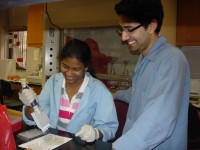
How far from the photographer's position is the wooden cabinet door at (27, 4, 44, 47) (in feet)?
14.3

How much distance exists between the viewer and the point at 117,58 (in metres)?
2.19

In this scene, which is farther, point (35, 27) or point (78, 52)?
point (35, 27)

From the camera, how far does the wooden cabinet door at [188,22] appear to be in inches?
107

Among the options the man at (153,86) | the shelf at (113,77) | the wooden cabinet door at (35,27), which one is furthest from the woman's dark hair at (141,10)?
the wooden cabinet door at (35,27)

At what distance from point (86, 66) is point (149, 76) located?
0.48 meters

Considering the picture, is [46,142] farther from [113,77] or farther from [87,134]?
[113,77]

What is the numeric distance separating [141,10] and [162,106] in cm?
40

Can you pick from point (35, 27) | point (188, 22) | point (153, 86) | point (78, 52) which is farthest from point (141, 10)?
point (35, 27)

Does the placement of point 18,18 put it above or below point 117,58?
above

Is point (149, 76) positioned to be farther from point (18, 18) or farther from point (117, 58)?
point (18, 18)

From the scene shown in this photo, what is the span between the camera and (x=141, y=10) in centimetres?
97

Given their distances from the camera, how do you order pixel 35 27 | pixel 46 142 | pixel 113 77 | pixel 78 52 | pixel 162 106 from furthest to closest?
pixel 35 27
pixel 113 77
pixel 78 52
pixel 46 142
pixel 162 106

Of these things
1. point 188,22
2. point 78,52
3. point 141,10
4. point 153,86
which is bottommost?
point 153,86

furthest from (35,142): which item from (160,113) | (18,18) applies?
(18,18)
